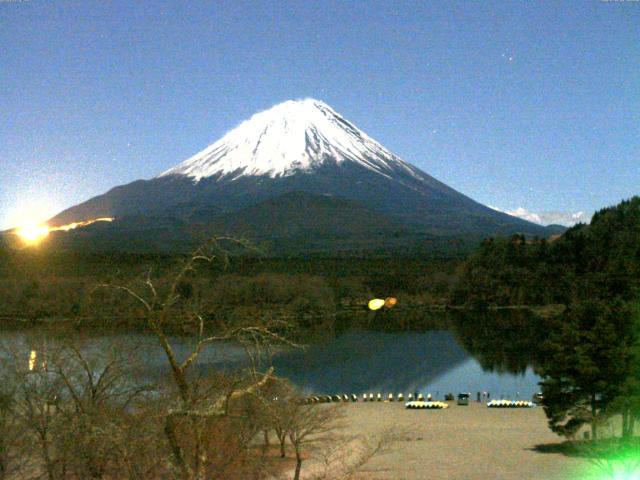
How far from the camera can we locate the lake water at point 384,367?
27.3 m

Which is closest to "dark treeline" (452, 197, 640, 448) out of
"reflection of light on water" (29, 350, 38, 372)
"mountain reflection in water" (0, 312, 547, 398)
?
"mountain reflection in water" (0, 312, 547, 398)

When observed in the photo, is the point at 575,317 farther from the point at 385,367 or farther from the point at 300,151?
the point at 300,151

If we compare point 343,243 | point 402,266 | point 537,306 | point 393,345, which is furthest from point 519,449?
point 343,243

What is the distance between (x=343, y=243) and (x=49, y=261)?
48984 millimetres

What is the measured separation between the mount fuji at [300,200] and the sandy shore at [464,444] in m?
85.0

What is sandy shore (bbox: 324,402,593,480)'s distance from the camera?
13.8m

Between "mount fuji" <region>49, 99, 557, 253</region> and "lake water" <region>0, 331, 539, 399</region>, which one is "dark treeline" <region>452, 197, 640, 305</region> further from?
"mount fuji" <region>49, 99, 557, 253</region>

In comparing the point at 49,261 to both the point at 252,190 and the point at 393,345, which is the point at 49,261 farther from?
the point at 252,190

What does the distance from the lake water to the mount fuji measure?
68.4 m

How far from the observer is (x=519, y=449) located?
1595cm

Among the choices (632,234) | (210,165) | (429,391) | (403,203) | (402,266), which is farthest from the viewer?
(210,165)

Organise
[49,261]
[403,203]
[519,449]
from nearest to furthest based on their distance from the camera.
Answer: [519,449] < [49,261] < [403,203]

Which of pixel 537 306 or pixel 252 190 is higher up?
pixel 252 190

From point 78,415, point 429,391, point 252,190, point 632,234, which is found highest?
point 252,190
